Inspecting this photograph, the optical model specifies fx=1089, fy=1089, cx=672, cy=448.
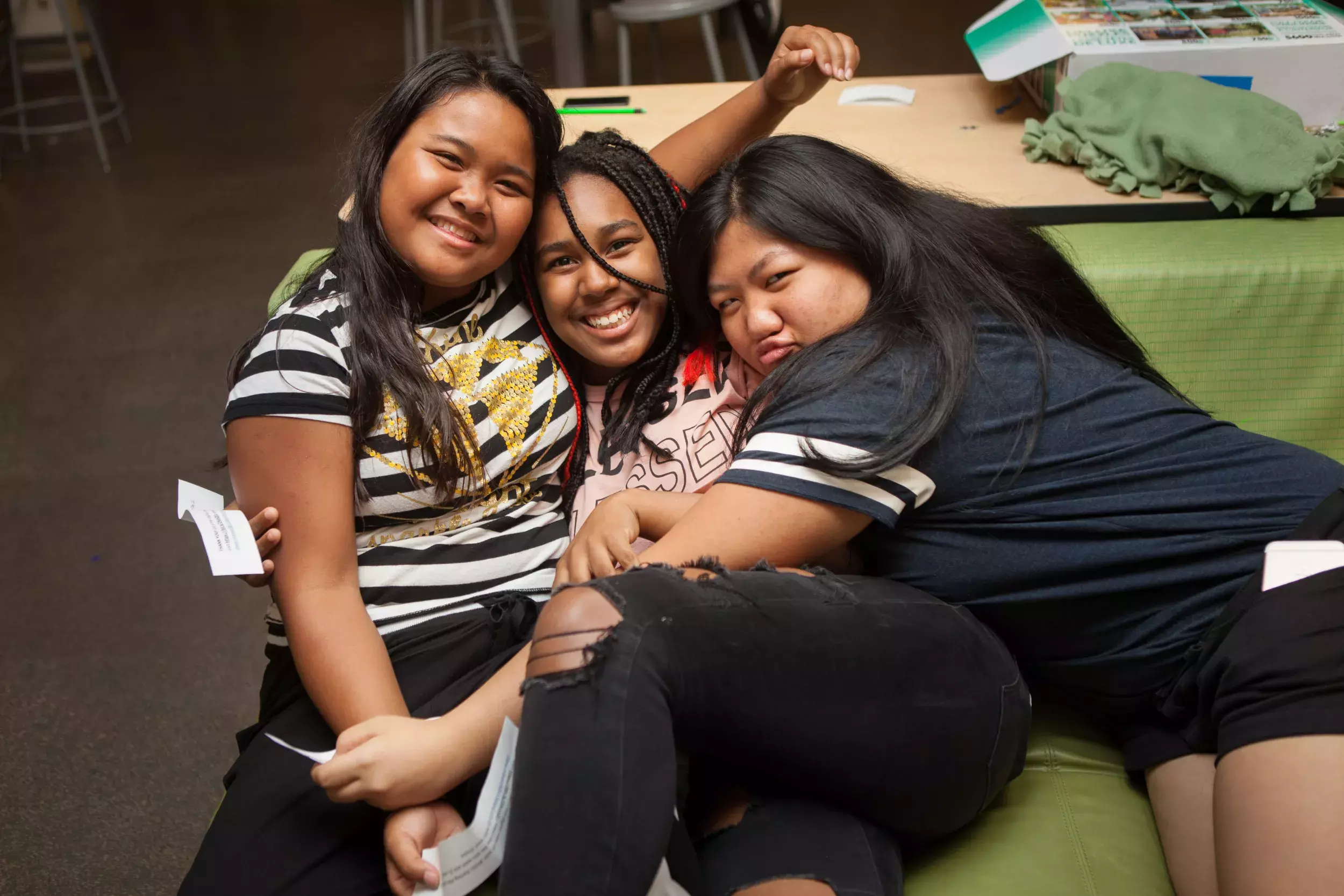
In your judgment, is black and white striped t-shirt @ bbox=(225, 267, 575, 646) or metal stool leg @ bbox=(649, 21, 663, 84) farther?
metal stool leg @ bbox=(649, 21, 663, 84)

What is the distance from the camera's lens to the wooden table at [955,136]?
1744 millimetres

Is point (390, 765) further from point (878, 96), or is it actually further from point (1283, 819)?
point (878, 96)

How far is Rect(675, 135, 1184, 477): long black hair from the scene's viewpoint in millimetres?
1099

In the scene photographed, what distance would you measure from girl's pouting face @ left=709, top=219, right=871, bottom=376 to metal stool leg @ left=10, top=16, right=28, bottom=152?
3603 mm

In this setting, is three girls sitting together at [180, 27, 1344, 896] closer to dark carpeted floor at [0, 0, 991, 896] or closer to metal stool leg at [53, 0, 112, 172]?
dark carpeted floor at [0, 0, 991, 896]

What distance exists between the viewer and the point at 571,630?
36.4 inches

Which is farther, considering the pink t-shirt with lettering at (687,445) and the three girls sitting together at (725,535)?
the pink t-shirt with lettering at (687,445)

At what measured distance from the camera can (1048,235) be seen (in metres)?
1.58

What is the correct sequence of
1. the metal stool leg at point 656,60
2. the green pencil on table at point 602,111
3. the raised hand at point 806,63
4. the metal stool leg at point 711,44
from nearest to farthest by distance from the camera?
the raised hand at point 806,63 → the green pencil on table at point 602,111 → the metal stool leg at point 711,44 → the metal stool leg at point 656,60

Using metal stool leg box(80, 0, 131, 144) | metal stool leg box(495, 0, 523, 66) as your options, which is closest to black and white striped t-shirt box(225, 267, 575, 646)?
metal stool leg box(495, 0, 523, 66)

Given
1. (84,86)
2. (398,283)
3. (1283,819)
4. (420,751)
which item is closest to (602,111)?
(398,283)

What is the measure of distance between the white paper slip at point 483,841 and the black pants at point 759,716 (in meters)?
0.08

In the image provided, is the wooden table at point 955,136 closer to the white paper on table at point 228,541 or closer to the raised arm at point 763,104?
the raised arm at point 763,104

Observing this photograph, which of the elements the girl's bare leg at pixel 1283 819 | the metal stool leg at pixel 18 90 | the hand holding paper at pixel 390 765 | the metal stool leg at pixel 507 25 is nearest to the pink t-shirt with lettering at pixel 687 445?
the hand holding paper at pixel 390 765
